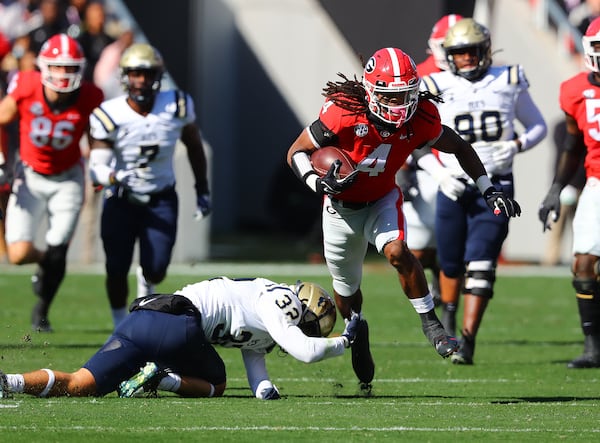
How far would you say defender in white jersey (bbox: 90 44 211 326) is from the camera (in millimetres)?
8594

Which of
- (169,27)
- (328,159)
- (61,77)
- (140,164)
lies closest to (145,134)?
(140,164)

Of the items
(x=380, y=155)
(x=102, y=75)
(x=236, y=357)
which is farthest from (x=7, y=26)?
(x=380, y=155)

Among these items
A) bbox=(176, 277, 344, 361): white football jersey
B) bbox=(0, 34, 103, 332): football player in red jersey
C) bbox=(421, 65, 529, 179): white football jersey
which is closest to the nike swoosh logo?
bbox=(176, 277, 344, 361): white football jersey

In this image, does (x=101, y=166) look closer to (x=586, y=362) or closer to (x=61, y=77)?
(x=61, y=77)

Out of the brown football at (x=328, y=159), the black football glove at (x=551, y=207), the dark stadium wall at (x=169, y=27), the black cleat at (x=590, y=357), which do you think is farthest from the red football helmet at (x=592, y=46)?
the dark stadium wall at (x=169, y=27)

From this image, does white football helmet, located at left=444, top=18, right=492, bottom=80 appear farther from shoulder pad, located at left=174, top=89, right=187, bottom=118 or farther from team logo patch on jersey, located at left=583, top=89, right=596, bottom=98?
shoulder pad, located at left=174, top=89, right=187, bottom=118

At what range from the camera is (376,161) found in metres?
6.59

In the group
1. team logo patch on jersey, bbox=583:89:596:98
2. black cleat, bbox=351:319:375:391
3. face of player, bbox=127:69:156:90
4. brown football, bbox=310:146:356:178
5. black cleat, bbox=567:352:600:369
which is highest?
face of player, bbox=127:69:156:90

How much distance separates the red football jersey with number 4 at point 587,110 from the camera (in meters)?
7.80

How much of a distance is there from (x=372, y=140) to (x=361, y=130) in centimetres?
8

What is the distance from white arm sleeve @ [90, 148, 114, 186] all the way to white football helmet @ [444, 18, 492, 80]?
221cm

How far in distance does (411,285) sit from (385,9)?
24.2 feet

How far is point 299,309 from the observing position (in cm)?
604

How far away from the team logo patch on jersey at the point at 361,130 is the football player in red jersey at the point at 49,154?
10.8 ft
